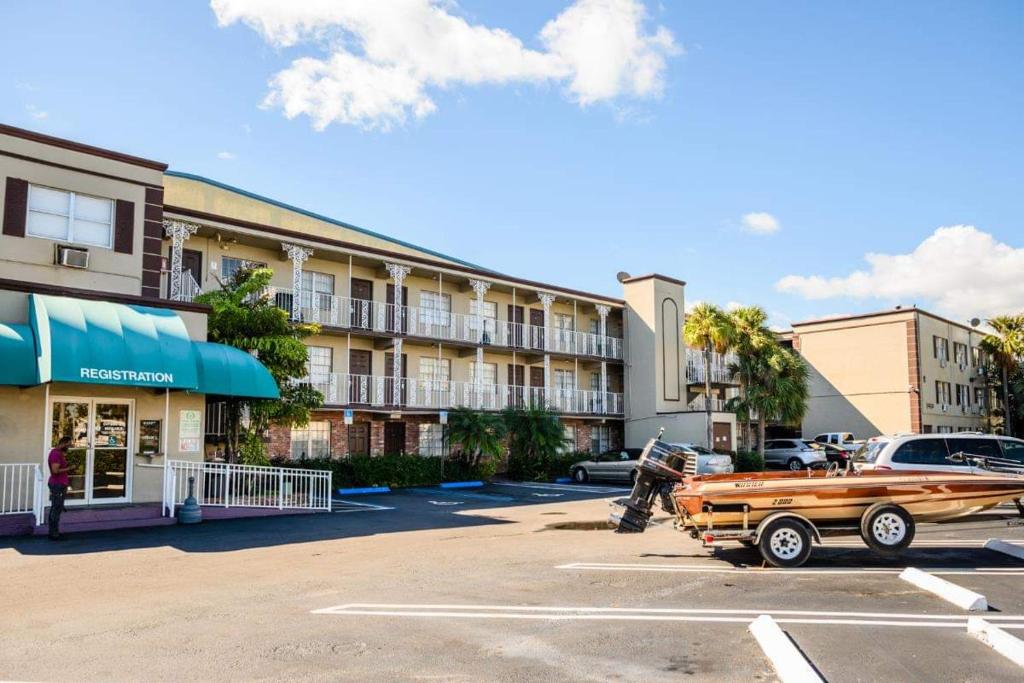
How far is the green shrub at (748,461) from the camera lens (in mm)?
33375

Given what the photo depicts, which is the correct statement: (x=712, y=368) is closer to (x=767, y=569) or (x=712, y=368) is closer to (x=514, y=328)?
(x=514, y=328)

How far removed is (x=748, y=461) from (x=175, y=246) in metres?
23.8

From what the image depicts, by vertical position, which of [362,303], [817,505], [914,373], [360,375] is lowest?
→ [817,505]

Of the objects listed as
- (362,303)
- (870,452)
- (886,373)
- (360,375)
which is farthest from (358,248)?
(886,373)

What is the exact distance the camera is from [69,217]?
675 inches

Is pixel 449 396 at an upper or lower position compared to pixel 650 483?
upper

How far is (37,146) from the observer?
1686cm

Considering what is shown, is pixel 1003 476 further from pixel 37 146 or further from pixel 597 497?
pixel 37 146

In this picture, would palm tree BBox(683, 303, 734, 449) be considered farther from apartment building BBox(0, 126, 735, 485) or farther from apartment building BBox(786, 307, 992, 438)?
apartment building BBox(786, 307, 992, 438)

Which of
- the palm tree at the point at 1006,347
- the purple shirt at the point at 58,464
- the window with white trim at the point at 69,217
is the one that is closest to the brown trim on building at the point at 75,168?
the window with white trim at the point at 69,217

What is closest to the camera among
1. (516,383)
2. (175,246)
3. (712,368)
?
(175,246)

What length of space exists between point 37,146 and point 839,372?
39.7 m

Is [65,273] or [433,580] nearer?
[433,580]

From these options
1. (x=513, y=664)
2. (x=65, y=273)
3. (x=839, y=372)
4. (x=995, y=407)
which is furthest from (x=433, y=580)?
(x=995, y=407)
